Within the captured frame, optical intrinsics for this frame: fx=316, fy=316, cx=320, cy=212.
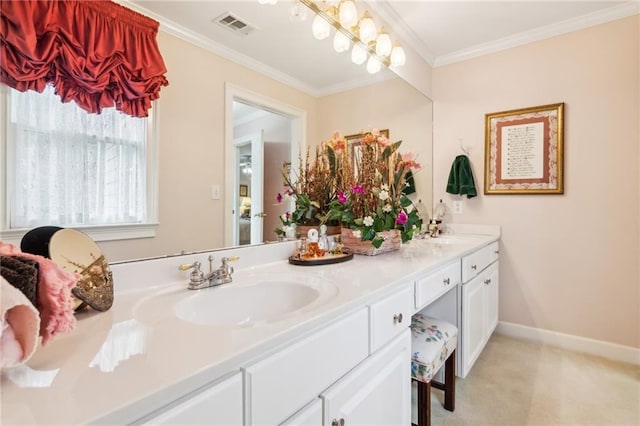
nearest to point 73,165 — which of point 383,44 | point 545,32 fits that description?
point 383,44

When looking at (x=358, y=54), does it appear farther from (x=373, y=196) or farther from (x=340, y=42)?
(x=373, y=196)

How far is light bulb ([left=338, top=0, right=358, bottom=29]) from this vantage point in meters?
1.72

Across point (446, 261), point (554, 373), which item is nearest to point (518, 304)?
point (554, 373)

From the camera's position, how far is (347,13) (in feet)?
5.68

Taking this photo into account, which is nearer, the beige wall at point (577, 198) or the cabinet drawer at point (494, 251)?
the beige wall at point (577, 198)

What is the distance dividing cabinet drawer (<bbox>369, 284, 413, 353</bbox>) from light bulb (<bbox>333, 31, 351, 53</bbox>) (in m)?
1.34

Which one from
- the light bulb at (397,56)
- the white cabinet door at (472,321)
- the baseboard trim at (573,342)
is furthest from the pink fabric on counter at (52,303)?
the baseboard trim at (573,342)

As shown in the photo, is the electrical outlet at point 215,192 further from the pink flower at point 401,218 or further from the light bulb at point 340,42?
the light bulb at point 340,42

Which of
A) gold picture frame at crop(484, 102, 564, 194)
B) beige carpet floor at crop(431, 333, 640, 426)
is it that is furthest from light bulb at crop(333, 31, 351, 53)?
beige carpet floor at crop(431, 333, 640, 426)

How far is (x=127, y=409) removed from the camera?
40 centimetres

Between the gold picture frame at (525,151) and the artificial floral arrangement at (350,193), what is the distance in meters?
1.05

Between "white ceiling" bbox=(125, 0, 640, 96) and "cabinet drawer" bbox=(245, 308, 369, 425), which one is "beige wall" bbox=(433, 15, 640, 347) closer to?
"white ceiling" bbox=(125, 0, 640, 96)

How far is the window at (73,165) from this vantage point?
739mm

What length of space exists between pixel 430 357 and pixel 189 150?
1.23 metres
